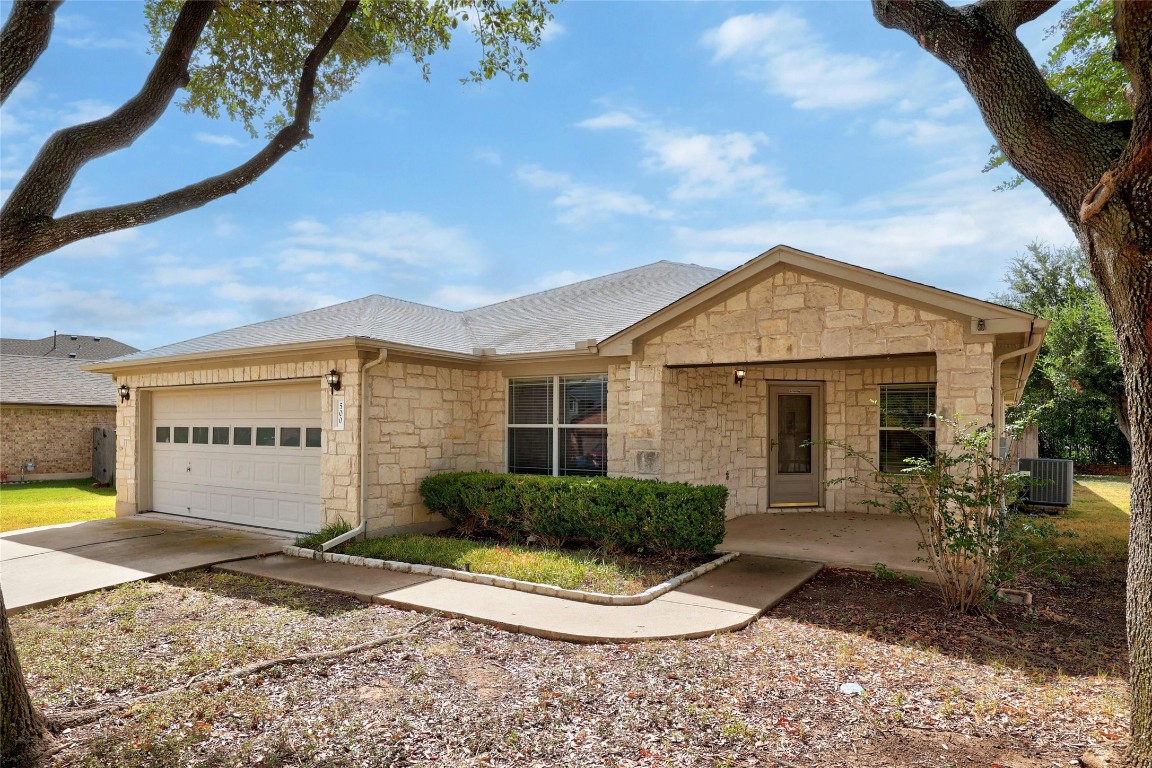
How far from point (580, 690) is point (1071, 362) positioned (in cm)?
2308

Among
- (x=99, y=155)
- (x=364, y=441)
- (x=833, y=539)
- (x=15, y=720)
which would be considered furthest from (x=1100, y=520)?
(x=99, y=155)

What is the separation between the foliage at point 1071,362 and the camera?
65.0ft

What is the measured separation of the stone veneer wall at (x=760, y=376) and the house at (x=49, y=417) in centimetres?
1805

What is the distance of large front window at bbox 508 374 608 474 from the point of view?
954 cm

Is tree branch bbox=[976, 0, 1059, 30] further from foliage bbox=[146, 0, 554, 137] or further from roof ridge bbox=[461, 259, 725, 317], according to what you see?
roof ridge bbox=[461, 259, 725, 317]

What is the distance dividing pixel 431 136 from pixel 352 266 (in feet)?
22.1

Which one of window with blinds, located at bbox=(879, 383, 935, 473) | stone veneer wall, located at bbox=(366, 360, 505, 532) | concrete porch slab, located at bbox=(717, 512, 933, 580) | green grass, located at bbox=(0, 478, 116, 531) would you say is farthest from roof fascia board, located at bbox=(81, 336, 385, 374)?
window with blinds, located at bbox=(879, 383, 935, 473)

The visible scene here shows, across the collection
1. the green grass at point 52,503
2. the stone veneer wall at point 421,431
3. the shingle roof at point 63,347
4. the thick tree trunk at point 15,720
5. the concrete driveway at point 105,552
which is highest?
the shingle roof at point 63,347

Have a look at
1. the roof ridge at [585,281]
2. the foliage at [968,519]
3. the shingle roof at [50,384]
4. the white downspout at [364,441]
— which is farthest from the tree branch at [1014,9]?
the shingle roof at [50,384]

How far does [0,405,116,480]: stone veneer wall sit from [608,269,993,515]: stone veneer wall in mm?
19759

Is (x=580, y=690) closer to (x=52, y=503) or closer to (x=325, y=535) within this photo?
(x=325, y=535)

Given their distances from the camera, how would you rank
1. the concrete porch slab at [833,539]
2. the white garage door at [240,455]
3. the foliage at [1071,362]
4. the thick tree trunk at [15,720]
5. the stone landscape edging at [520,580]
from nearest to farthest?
the thick tree trunk at [15,720], the stone landscape edging at [520,580], the concrete porch slab at [833,539], the white garage door at [240,455], the foliage at [1071,362]

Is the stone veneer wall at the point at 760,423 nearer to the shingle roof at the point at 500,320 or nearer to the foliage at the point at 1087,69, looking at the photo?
the shingle roof at the point at 500,320

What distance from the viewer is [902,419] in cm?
1101
